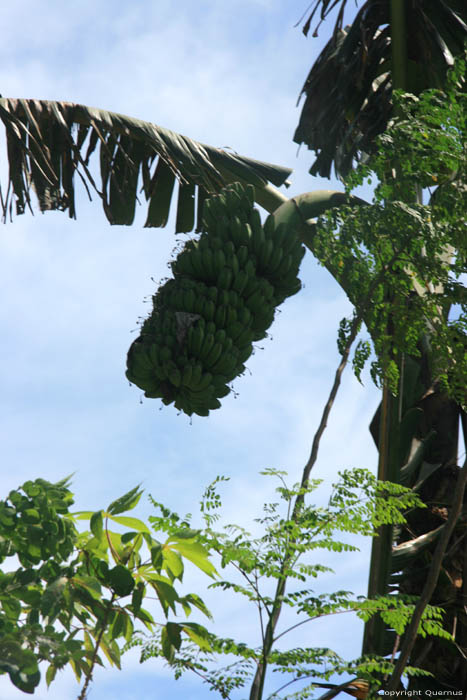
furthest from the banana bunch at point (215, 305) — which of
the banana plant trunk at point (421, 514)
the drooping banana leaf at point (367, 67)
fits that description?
the drooping banana leaf at point (367, 67)

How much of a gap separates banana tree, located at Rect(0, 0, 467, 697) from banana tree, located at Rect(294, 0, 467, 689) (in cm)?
1

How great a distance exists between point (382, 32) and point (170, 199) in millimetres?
A: 2475

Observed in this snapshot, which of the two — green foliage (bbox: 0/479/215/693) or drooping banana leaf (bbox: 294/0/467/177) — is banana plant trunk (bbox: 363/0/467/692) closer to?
drooping banana leaf (bbox: 294/0/467/177)

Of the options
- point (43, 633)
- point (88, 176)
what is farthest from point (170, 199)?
point (43, 633)

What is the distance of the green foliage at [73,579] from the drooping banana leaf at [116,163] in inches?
107

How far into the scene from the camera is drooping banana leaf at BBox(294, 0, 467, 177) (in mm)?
5793

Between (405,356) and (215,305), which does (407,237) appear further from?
(405,356)

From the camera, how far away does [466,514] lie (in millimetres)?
4672

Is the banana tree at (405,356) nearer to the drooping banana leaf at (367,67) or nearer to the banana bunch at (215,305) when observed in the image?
the drooping banana leaf at (367,67)

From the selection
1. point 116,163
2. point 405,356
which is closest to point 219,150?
point 116,163

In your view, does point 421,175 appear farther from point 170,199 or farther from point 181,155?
point 170,199

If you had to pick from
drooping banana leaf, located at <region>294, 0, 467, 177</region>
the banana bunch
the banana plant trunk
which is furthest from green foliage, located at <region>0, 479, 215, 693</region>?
drooping banana leaf, located at <region>294, 0, 467, 177</region>

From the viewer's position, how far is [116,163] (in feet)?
18.1

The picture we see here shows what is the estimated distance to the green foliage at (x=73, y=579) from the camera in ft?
6.63
